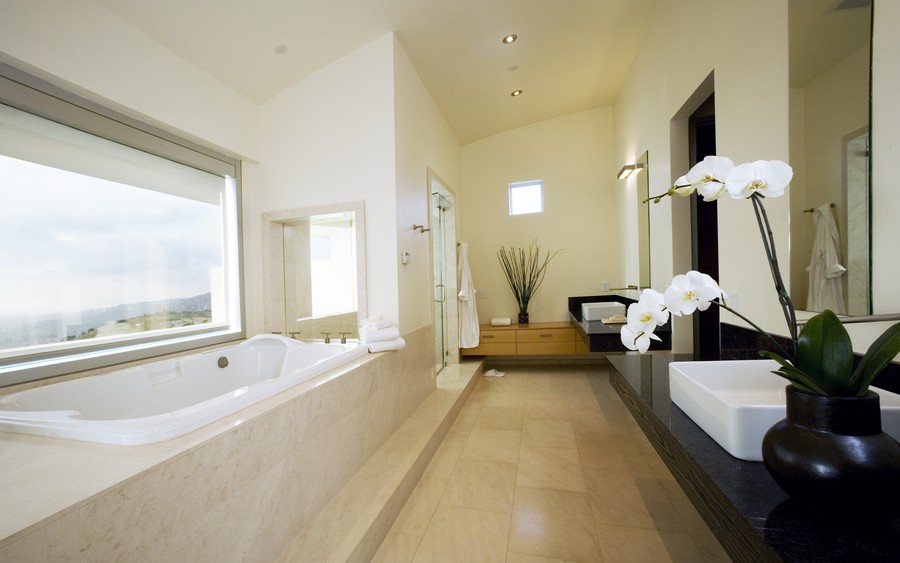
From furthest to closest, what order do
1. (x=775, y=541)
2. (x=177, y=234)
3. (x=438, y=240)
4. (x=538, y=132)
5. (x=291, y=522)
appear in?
(x=538, y=132) → (x=438, y=240) → (x=177, y=234) → (x=291, y=522) → (x=775, y=541)

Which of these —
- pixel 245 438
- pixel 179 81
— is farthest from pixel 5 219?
pixel 245 438

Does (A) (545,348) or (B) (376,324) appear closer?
(B) (376,324)

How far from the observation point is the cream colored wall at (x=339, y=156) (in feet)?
8.39

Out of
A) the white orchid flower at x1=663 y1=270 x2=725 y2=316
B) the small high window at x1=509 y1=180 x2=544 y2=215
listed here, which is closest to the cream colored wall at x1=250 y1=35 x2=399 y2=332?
the white orchid flower at x1=663 y1=270 x2=725 y2=316

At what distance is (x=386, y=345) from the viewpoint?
231 centimetres

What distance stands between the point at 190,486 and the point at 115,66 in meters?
2.32

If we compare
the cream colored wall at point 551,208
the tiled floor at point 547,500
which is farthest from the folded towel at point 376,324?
the cream colored wall at point 551,208

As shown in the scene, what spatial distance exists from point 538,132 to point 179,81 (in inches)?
Result: 150

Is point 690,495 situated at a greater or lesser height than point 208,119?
lesser

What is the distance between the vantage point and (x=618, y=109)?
13.1 ft

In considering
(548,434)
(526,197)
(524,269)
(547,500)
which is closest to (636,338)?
(547,500)

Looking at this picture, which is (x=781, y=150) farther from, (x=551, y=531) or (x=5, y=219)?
(x=5, y=219)

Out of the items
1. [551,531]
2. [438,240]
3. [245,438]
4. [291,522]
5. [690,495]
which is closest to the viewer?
[690,495]

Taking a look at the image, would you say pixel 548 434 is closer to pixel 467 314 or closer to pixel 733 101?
pixel 467 314
